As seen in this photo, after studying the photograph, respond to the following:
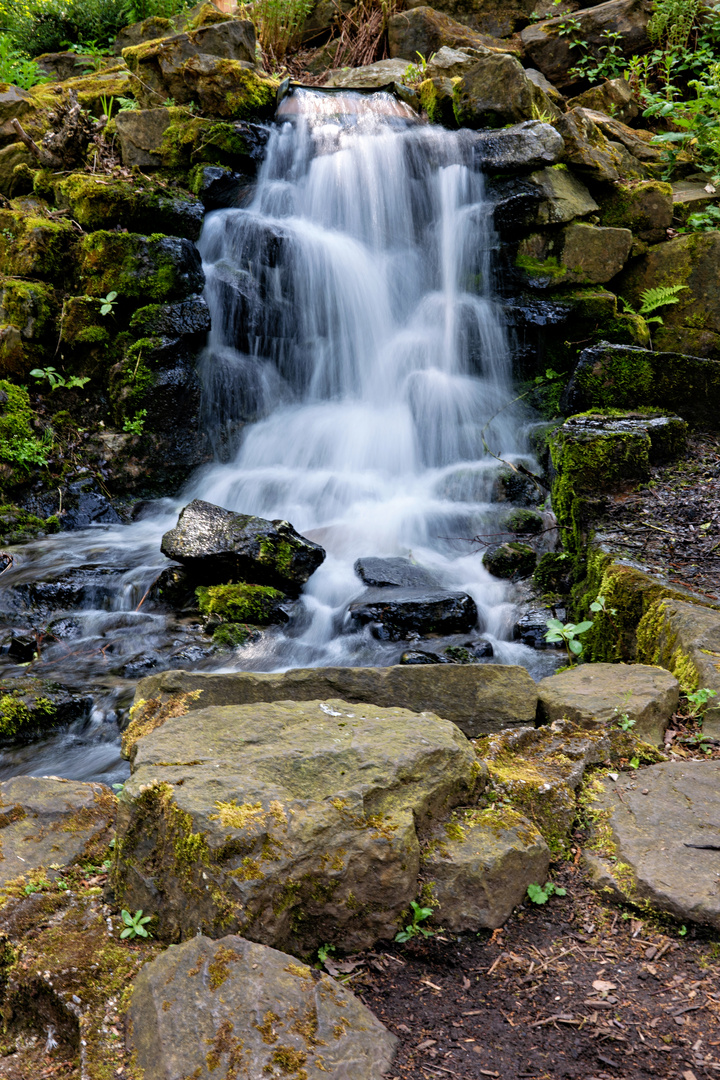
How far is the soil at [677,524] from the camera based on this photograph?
4.26 metres

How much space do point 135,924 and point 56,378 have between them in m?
7.22

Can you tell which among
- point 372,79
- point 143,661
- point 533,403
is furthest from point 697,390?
point 372,79

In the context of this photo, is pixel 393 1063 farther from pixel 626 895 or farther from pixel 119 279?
pixel 119 279

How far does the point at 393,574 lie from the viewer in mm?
6148

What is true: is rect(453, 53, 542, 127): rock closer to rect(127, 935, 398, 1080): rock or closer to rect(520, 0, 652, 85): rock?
rect(520, 0, 652, 85): rock

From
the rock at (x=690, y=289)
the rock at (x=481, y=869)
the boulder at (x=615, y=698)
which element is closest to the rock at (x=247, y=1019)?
the rock at (x=481, y=869)

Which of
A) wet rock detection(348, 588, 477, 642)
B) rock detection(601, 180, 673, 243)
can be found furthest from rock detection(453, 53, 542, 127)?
wet rock detection(348, 588, 477, 642)

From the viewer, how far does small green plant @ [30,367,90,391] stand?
7.86 m

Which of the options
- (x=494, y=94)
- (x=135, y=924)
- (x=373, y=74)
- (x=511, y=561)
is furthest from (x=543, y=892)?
(x=373, y=74)

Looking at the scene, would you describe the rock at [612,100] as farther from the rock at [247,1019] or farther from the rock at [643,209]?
the rock at [247,1019]

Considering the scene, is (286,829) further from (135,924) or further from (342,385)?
(342,385)

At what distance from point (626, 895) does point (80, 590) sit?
5096 mm

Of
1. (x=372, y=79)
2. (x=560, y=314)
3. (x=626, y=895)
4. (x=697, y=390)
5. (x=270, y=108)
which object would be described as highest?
(x=372, y=79)

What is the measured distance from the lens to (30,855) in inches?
92.1
